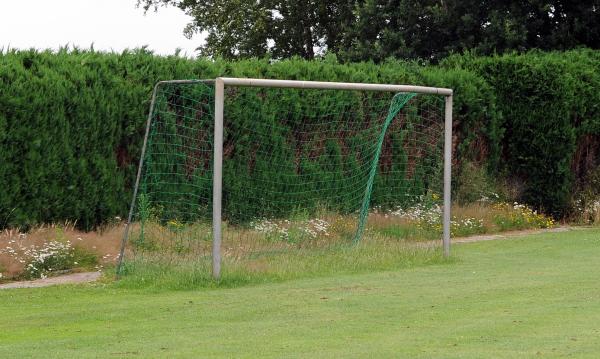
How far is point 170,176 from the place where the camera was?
50.8ft

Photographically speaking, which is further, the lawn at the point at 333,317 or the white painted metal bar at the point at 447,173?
the white painted metal bar at the point at 447,173

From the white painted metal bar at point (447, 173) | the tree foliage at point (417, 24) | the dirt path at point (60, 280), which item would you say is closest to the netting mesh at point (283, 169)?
the dirt path at point (60, 280)

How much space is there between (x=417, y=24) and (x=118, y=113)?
55.7ft

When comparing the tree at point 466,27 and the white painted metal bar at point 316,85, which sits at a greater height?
the tree at point 466,27

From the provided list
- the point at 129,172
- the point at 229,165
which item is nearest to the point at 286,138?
the point at 229,165

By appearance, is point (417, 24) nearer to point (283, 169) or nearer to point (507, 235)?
point (507, 235)

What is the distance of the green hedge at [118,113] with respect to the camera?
48.9 feet

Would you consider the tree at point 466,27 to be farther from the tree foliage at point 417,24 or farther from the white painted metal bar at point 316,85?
the white painted metal bar at point 316,85

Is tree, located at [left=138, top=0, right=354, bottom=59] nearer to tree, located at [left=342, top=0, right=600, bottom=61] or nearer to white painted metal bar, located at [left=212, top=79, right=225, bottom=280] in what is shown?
tree, located at [left=342, top=0, right=600, bottom=61]

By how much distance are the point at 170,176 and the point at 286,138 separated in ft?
8.85

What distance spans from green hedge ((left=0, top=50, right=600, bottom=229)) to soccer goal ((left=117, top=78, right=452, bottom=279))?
69 centimetres

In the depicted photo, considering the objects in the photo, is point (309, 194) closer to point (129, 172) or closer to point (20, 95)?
point (129, 172)

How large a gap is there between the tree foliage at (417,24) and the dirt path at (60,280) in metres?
16.1

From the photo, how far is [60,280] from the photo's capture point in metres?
13.5
